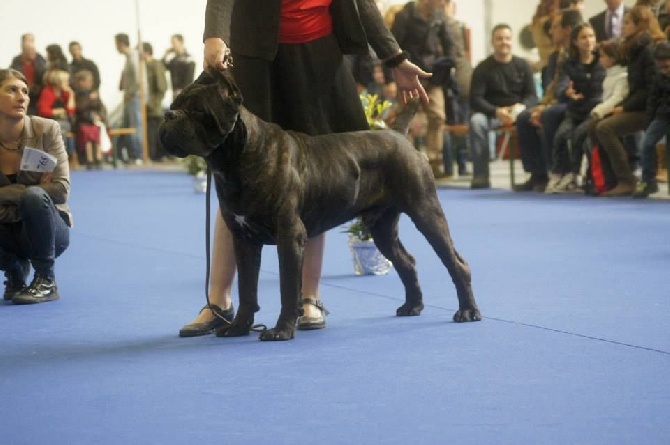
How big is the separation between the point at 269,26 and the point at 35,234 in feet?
5.27

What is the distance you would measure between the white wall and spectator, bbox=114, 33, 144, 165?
0.88 metres

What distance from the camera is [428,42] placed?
469 inches

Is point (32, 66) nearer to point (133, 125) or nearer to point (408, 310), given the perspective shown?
point (133, 125)

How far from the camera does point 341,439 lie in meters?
2.58

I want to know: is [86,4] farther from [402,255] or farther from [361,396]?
[361,396]

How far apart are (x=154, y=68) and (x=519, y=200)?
10.5m

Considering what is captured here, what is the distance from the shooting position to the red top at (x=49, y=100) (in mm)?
17734

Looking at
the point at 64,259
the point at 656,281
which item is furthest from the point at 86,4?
the point at 656,281

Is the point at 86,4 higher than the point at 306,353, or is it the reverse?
the point at 86,4

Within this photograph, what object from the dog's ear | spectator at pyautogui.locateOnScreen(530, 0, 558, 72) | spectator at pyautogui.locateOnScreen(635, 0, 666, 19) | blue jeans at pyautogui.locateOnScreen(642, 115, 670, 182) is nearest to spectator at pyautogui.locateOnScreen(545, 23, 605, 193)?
spectator at pyautogui.locateOnScreen(635, 0, 666, 19)

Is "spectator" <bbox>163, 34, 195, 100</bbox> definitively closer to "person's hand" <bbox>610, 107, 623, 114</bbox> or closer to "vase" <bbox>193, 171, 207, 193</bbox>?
"vase" <bbox>193, 171, 207, 193</bbox>

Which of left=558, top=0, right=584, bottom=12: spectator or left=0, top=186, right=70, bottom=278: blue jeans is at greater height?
left=558, top=0, right=584, bottom=12: spectator

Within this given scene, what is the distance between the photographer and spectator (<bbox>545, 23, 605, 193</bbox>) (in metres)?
9.43

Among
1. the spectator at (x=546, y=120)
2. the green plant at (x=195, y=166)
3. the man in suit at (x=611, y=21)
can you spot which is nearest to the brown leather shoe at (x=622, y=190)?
the spectator at (x=546, y=120)
